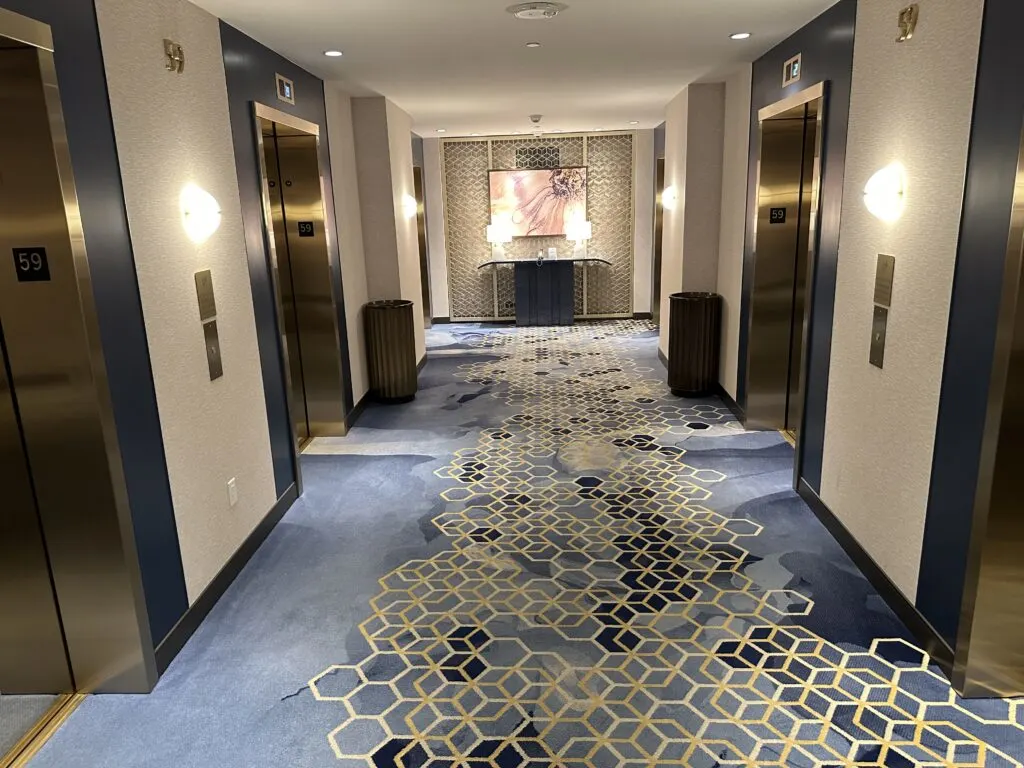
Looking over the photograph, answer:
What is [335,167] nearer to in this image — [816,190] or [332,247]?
[332,247]

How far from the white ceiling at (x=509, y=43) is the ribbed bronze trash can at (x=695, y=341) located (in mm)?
2085

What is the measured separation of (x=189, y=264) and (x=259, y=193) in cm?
117

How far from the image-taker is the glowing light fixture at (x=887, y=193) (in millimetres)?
3324

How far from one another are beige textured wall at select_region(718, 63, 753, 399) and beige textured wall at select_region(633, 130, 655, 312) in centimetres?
465

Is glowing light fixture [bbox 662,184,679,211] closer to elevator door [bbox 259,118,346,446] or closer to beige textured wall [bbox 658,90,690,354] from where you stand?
beige textured wall [bbox 658,90,690,354]

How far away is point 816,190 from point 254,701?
419cm

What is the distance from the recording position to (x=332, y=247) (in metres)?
6.19

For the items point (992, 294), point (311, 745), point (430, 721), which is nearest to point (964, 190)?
point (992, 294)

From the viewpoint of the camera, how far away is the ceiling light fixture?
3.81m

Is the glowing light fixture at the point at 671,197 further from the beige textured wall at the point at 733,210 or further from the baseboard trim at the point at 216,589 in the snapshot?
the baseboard trim at the point at 216,589

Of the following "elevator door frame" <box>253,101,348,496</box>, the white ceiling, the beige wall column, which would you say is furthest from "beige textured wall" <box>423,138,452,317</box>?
"elevator door frame" <box>253,101,348,496</box>

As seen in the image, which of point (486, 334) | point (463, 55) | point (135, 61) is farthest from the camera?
point (486, 334)

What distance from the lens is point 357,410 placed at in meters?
6.86

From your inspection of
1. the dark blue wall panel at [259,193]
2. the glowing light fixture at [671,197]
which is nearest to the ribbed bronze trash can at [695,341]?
the glowing light fixture at [671,197]
